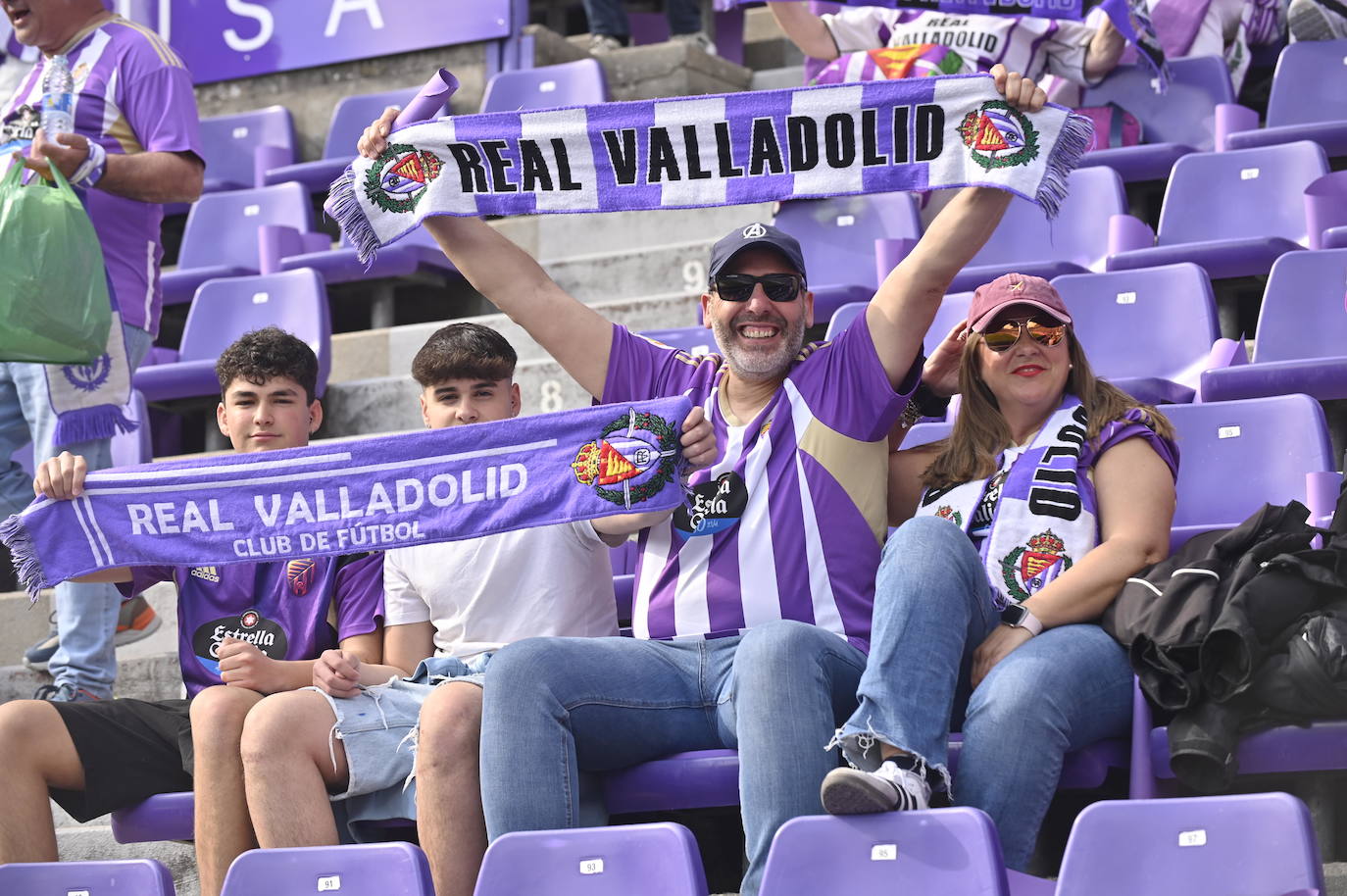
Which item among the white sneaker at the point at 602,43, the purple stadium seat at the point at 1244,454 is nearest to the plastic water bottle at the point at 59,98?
the purple stadium seat at the point at 1244,454

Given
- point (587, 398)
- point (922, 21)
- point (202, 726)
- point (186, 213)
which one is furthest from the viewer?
point (186, 213)

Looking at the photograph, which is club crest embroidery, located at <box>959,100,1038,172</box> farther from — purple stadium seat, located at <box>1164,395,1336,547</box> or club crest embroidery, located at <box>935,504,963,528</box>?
purple stadium seat, located at <box>1164,395,1336,547</box>

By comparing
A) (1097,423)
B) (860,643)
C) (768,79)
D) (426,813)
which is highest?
(768,79)

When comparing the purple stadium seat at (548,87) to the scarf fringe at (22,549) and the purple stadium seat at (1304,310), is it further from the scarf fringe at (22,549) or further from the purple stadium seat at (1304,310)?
the scarf fringe at (22,549)

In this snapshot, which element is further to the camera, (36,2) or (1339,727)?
(36,2)

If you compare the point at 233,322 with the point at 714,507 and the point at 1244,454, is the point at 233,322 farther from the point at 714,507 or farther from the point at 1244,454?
the point at 1244,454

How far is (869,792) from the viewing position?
247cm

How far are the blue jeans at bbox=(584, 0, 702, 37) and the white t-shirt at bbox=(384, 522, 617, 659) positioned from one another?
181 inches

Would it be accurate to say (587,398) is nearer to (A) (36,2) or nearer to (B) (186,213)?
(A) (36,2)

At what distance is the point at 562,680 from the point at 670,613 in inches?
13.2

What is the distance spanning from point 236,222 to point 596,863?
4265mm

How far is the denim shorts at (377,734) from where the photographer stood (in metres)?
2.99

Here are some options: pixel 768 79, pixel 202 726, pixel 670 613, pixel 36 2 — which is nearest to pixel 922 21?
pixel 768 79

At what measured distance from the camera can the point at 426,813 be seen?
285cm
